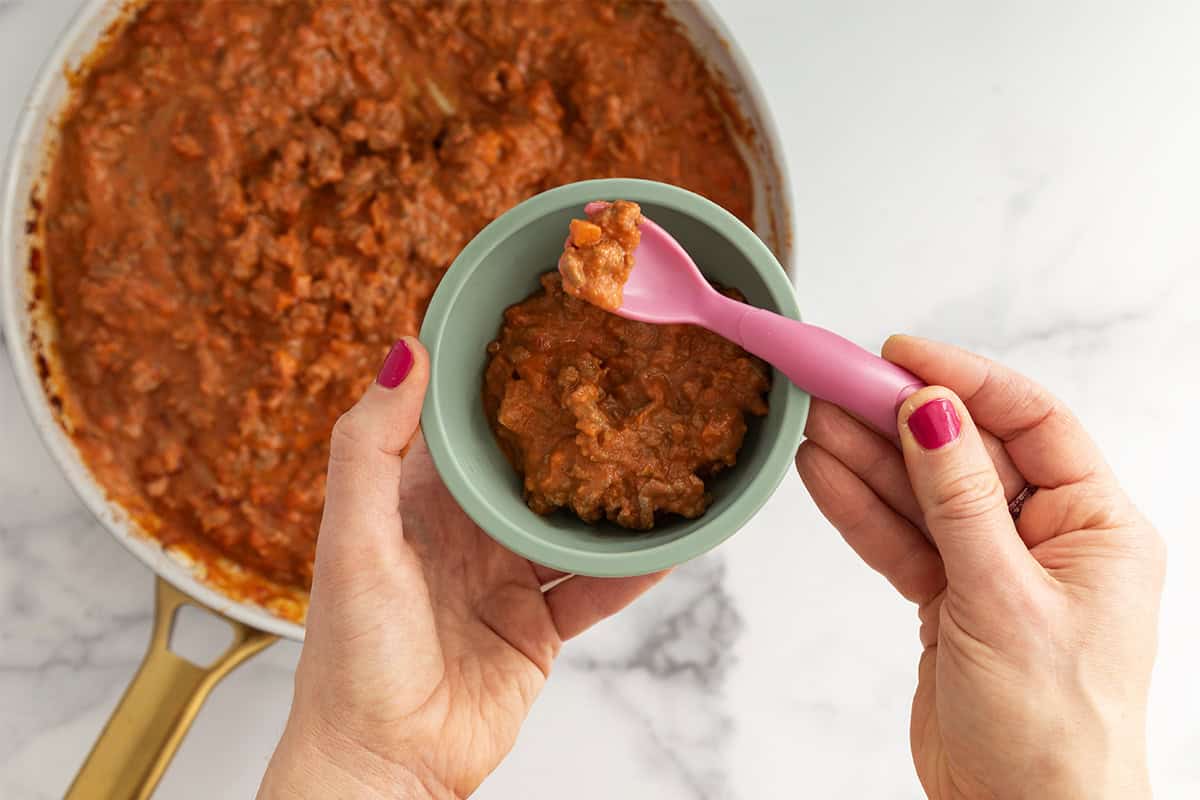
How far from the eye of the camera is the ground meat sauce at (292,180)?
1796 millimetres

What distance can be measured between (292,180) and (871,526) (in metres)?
1.13

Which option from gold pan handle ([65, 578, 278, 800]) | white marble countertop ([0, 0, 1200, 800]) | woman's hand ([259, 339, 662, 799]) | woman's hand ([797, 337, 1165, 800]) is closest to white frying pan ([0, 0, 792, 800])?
gold pan handle ([65, 578, 278, 800])

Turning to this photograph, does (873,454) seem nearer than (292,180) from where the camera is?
Yes

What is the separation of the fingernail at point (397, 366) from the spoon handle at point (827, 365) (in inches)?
16.4

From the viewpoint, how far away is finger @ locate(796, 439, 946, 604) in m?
1.52

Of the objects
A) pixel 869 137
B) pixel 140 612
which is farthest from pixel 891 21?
pixel 140 612

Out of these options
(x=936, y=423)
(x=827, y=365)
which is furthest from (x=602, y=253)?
(x=936, y=423)

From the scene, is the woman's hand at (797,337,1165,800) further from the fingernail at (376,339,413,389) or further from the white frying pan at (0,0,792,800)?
the fingernail at (376,339,413,389)

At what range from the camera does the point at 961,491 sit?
4.17 feet

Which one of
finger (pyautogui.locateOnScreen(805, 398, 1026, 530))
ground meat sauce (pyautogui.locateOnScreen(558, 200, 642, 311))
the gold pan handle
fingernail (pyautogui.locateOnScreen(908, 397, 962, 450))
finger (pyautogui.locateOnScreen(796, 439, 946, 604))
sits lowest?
the gold pan handle

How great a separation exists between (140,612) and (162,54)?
1037 mm

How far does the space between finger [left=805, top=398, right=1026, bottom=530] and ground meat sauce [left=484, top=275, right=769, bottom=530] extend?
16cm

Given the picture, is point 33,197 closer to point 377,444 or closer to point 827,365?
point 377,444

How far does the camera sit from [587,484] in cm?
132
